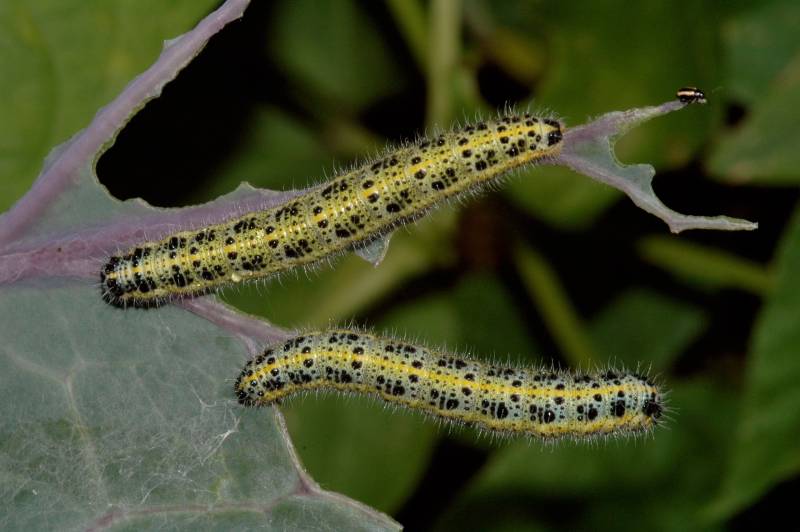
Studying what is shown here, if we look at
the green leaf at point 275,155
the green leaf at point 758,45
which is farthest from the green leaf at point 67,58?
the green leaf at point 758,45

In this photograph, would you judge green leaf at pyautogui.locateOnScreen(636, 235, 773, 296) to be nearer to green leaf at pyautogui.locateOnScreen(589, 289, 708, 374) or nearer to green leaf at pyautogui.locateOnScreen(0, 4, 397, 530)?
green leaf at pyautogui.locateOnScreen(589, 289, 708, 374)

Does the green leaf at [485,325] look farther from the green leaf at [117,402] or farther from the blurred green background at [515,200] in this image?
the green leaf at [117,402]

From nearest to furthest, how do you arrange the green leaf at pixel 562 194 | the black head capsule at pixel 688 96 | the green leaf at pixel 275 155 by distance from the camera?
the black head capsule at pixel 688 96
the green leaf at pixel 562 194
the green leaf at pixel 275 155

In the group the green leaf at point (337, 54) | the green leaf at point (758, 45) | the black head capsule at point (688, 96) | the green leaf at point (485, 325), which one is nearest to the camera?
the black head capsule at point (688, 96)

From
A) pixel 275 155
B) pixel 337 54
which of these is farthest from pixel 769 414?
pixel 337 54

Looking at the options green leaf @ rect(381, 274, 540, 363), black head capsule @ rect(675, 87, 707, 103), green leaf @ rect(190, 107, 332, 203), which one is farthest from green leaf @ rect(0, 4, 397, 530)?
green leaf @ rect(381, 274, 540, 363)

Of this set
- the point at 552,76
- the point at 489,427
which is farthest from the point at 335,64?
the point at 489,427
